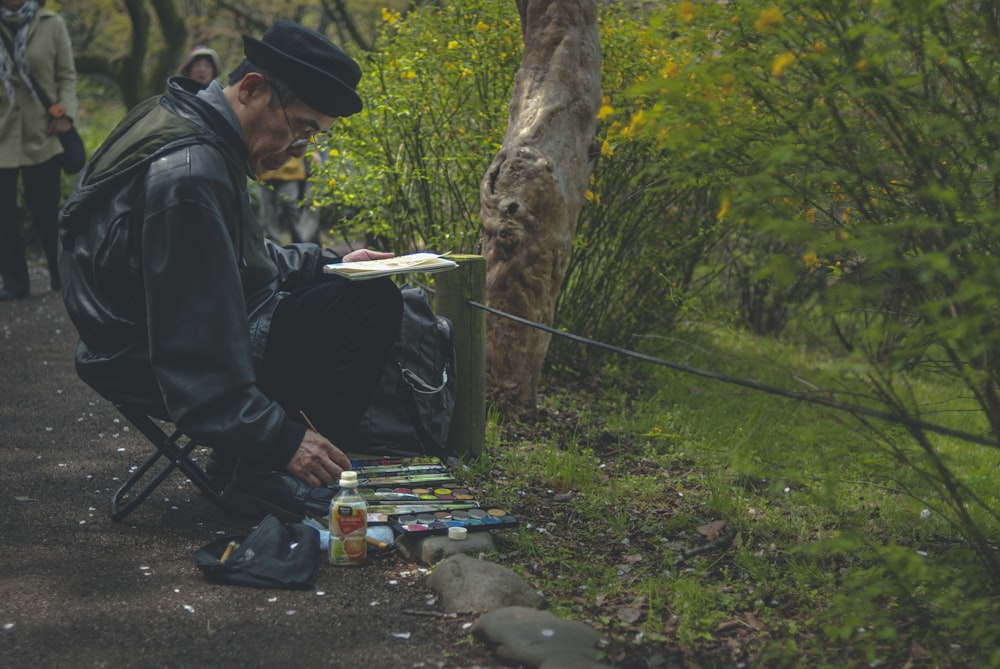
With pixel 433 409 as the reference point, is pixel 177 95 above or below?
above

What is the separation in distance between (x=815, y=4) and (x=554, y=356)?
3895mm

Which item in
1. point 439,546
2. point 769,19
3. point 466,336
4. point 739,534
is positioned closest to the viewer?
point 769,19

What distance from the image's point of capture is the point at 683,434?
5.18 metres

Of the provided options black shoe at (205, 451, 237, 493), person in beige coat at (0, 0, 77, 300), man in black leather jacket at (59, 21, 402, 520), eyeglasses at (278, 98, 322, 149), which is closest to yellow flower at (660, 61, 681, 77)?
man in black leather jacket at (59, 21, 402, 520)

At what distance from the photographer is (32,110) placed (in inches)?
295

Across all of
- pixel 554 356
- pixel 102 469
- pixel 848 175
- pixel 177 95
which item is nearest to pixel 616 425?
pixel 554 356

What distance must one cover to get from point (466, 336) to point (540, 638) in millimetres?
1818

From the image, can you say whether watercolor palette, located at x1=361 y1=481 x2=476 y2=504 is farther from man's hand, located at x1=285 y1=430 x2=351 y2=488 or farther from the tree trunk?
the tree trunk

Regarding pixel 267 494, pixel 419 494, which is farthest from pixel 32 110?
pixel 419 494

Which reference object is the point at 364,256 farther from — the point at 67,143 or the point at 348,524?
the point at 67,143

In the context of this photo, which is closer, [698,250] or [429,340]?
[429,340]

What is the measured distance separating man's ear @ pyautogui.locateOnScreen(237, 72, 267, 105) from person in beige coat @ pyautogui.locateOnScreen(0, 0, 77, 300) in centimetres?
461

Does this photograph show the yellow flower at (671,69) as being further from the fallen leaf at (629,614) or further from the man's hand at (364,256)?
the fallen leaf at (629,614)

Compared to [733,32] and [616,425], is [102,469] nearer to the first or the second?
[616,425]
